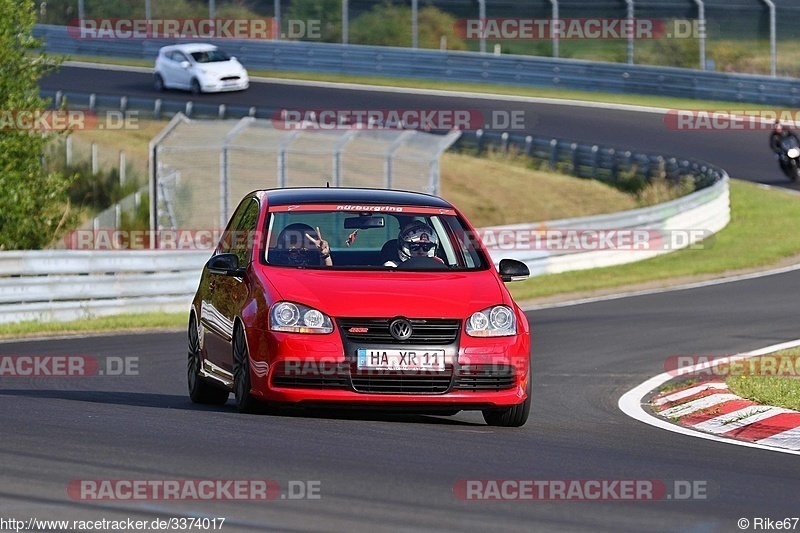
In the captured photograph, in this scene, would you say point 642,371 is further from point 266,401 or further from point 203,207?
point 203,207

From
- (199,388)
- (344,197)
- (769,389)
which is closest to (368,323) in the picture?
(344,197)

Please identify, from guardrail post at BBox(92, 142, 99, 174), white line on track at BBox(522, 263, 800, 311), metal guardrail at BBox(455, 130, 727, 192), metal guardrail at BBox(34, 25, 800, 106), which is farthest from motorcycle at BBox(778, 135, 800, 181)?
guardrail post at BBox(92, 142, 99, 174)

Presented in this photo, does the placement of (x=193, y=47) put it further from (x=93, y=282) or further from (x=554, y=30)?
(x=93, y=282)

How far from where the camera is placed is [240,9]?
49.7 metres

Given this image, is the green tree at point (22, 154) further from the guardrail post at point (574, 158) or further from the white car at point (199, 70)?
the white car at point (199, 70)

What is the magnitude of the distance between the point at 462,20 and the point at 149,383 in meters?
33.7

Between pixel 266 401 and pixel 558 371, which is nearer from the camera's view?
pixel 266 401

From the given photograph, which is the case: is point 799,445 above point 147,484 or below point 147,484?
below

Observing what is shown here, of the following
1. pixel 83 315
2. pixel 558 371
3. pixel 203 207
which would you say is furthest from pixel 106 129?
pixel 558 371

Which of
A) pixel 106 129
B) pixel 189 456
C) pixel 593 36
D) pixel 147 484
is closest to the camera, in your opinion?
pixel 147 484

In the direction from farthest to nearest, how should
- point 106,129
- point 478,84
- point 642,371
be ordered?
point 478,84 < point 106,129 < point 642,371

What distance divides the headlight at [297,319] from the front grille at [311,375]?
0.21m

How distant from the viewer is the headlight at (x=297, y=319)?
8.88 m

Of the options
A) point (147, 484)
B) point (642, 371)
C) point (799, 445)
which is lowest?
point (642, 371)
